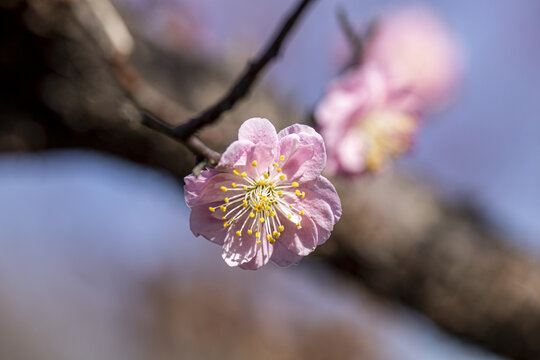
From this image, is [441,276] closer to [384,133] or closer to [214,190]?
[384,133]

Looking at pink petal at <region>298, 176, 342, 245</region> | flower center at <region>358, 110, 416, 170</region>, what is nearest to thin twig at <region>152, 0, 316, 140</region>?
pink petal at <region>298, 176, 342, 245</region>

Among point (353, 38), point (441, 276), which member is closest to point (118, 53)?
point (353, 38)

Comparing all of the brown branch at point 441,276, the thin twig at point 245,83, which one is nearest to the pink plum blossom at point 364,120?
the thin twig at point 245,83

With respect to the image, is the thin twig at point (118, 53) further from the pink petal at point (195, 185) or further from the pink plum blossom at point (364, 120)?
the pink petal at point (195, 185)

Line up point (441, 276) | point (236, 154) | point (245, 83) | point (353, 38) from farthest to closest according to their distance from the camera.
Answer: point (441, 276) < point (353, 38) < point (245, 83) < point (236, 154)

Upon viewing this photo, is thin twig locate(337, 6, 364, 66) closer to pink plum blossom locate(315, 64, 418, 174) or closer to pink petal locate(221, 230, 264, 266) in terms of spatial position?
pink plum blossom locate(315, 64, 418, 174)

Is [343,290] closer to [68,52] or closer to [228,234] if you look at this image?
[68,52]

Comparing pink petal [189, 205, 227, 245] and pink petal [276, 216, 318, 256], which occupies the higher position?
pink petal [276, 216, 318, 256]
